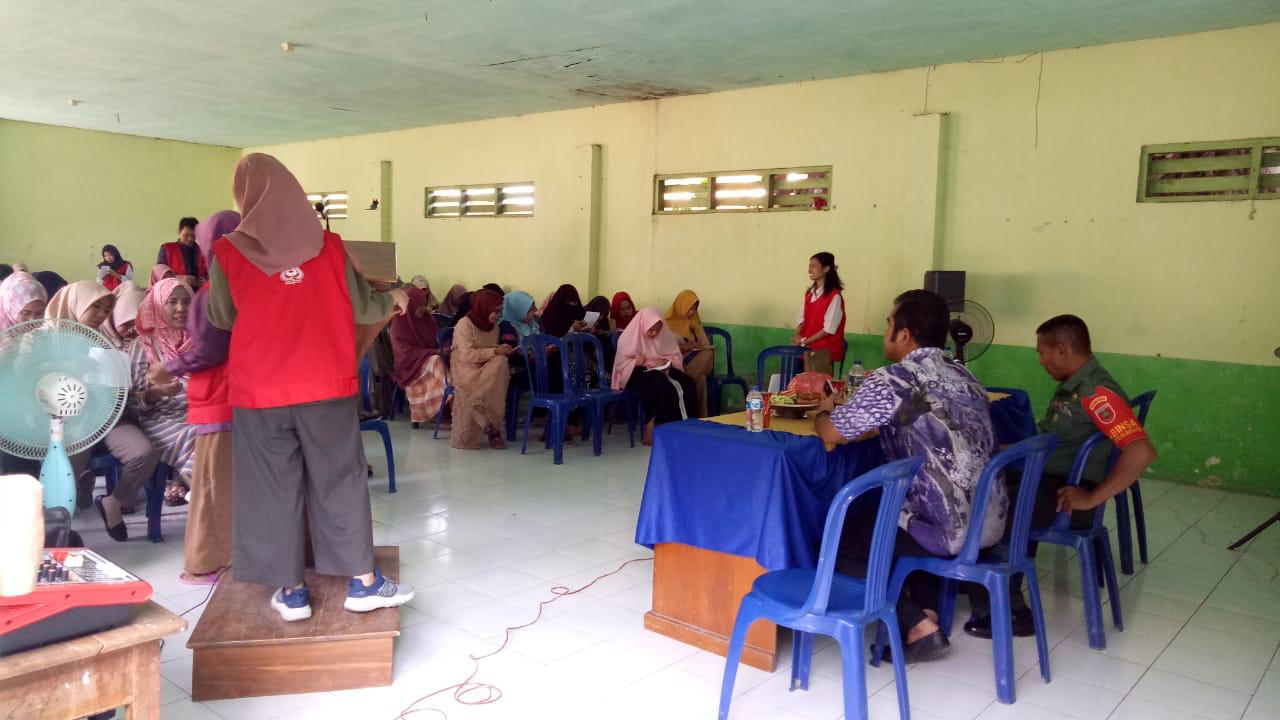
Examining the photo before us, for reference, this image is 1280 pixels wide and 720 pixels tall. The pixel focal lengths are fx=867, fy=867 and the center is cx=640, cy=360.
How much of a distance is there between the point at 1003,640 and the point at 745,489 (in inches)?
35.2

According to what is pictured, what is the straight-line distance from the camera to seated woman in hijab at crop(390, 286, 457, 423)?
622cm

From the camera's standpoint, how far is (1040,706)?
2.61m

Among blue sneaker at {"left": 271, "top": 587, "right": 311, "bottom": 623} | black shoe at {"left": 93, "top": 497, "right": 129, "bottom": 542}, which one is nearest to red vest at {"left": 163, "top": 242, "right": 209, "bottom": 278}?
black shoe at {"left": 93, "top": 497, "right": 129, "bottom": 542}

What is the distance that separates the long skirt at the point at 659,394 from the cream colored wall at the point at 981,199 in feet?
4.83

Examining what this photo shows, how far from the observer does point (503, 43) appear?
6027mm

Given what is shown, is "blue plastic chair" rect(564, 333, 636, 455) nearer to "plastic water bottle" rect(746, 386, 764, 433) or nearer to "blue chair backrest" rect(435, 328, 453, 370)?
"blue chair backrest" rect(435, 328, 453, 370)

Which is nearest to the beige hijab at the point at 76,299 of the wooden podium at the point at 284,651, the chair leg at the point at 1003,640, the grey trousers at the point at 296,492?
the grey trousers at the point at 296,492

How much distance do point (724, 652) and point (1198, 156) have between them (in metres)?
4.71

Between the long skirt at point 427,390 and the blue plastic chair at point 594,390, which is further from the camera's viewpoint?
the long skirt at point 427,390

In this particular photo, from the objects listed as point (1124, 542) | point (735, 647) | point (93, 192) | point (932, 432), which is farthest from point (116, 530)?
point (93, 192)

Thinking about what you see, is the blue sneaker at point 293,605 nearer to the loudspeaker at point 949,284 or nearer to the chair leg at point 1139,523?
the chair leg at point 1139,523

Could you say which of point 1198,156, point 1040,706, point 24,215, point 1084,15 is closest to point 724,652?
point 1040,706

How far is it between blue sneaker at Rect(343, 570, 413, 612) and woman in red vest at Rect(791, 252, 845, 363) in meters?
4.21

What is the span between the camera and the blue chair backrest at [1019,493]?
254 cm
